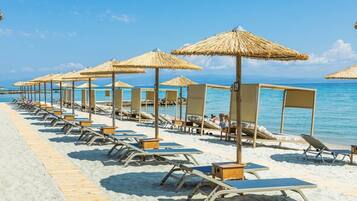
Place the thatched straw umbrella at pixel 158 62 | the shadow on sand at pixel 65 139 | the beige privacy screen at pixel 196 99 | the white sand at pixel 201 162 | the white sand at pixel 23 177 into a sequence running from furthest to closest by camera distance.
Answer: the beige privacy screen at pixel 196 99 < the shadow on sand at pixel 65 139 < the thatched straw umbrella at pixel 158 62 < the white sand at pixel 201 162 < the white sand at pixel 23 177

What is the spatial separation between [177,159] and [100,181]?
7.93 feet

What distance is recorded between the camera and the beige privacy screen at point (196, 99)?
13.6 m

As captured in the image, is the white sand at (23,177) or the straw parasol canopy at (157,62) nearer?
A: the white sand at (23,177)

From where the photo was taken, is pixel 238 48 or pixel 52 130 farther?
pixel 52 130

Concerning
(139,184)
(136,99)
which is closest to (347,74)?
(139,184)

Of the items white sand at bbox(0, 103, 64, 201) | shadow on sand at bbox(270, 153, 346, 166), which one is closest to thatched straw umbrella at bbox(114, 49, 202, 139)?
white sand at bbox(0, 103, 64, 201)

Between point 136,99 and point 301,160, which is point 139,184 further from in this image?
point 136,99

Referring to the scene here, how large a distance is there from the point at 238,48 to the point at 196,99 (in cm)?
859

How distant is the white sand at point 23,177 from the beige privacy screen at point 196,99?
5.44 metres

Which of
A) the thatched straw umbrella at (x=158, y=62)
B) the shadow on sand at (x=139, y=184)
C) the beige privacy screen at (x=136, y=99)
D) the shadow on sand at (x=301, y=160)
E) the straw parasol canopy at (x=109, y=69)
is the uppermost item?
the thatched straw umbrella at (x=158, y=62)

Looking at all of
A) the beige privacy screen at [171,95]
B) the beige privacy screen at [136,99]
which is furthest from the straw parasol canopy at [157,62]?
the beige privacy screen at [171,95]

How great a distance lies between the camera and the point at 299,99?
11.9m

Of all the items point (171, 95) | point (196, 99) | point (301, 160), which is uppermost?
point (196, 99)

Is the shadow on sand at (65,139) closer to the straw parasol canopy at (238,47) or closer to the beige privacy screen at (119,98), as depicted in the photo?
the straw parasol canopy at (238,47)
